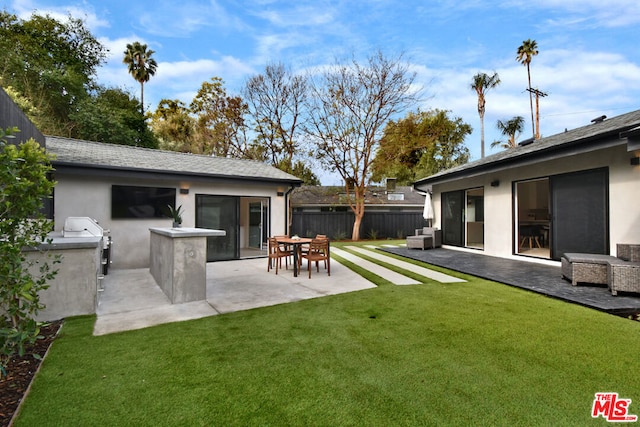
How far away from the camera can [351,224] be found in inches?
715

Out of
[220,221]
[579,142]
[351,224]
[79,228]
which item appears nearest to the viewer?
[79,228]

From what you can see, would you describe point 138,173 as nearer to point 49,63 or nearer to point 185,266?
point 185,266

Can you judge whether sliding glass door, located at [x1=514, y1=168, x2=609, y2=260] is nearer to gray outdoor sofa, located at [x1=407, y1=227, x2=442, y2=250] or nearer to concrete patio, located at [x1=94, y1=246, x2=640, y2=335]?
concrete patio, located at [x1=94, y1=246, x2=640, y2=335]

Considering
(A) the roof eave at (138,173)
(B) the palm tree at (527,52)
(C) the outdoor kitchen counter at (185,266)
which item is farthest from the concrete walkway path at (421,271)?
(B) the palm tree at (527,52)

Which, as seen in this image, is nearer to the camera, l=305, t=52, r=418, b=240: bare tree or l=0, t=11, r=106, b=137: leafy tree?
l=305, t=52, r=418, b=240: bare tree

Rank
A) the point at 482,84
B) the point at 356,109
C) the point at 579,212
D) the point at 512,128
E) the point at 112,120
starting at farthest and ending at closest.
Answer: the point at 482,84
the point at 512,128
the point at 112,120
the point at 356,109
the point at 579,212

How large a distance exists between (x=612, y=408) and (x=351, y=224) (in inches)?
632

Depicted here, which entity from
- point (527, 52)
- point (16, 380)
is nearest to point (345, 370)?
point (16, 380)

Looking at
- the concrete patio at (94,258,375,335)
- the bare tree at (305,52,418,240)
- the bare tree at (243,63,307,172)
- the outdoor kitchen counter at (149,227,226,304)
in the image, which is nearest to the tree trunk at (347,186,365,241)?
the bare tree at (305,52,418,240)

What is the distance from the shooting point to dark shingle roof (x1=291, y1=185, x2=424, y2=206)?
18453 mm

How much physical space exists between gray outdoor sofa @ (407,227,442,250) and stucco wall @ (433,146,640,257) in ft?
5.77

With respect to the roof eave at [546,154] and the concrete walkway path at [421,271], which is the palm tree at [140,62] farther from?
the roof eave at [546,154]

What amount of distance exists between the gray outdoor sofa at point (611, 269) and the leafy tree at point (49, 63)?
21053 millimetres

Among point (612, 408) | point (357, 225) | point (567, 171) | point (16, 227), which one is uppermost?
point (567, 171)
